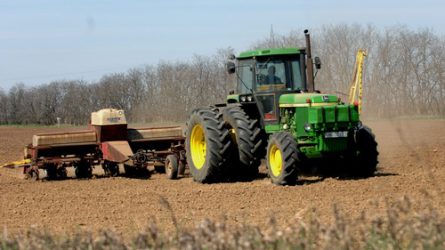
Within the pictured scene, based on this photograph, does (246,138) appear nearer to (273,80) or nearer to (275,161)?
(275,161)

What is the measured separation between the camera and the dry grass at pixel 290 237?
4570mm

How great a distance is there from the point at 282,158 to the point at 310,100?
1.30 meters

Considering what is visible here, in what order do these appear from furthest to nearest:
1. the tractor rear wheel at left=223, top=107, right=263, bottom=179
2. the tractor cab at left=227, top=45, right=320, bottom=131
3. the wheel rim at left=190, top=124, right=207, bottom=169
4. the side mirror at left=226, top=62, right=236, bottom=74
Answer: the wheel rim at left=190, top=124, right=207, bottom=169, the tractor cab at left=227, top=45, right=320, bottom=131, the side mirror at left=226, top=62, right=236, bottom=74, the tractor rear wheel at left=223, top=107, right=263, bottom=179

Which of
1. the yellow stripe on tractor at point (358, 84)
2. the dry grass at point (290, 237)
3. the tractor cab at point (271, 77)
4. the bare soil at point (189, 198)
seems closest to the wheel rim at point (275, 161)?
the bare soil at point (189, 198)

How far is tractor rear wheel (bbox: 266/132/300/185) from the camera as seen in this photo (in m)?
12.5

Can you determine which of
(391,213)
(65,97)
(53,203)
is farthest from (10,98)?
(391,213)

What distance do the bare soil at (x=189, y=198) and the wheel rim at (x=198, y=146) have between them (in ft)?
1.38

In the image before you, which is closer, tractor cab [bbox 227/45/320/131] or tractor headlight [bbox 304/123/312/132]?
tractor headlight [bbox 304/123/312/132]

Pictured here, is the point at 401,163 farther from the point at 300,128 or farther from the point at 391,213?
the point at 391,213

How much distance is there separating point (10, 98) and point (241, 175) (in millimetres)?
60558

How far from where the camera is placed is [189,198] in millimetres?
11812

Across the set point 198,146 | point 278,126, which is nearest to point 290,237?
point 278,126

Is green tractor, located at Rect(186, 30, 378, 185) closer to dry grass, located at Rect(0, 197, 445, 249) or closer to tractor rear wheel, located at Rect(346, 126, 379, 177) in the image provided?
tractor rear wheel, located at Rect(346, 126, 379, 177)

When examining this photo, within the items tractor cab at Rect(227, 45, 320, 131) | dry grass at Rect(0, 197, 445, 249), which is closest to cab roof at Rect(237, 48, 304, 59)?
tractor cab at Rect(227, 45, 320, 131)
